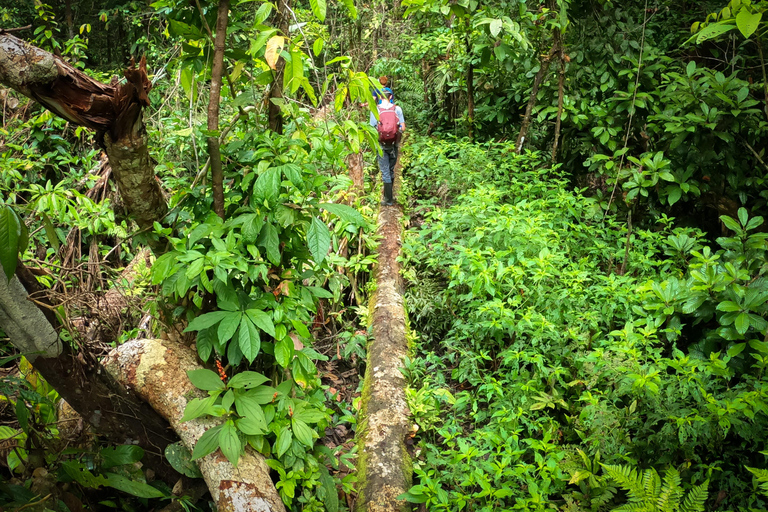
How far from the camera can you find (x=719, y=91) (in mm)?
4363

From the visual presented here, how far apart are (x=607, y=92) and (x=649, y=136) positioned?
0.87 meters

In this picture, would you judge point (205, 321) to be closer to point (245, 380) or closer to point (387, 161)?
point (245, 380)

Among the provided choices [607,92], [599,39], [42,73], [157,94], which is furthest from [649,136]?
[157,94]

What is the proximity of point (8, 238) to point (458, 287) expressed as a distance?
11.2ft

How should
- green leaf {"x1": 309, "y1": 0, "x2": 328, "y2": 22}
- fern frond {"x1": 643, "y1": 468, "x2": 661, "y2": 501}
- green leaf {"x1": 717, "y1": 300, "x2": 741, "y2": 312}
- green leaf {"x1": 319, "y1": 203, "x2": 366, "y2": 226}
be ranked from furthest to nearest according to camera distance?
1. green leaf {"x1": 717, "y1": 300, "x2": 741, "y2": 312}
2. fern frond {"x1": 643, "y1": 468, "x2": 661, "y2": 501}
3. green leaf {"x1": 319, "y1": 203, "x2": 366, "y2": 226}
4. green leaf {"x1": 309, "y1": 0, "x2": 328, "y2": 22}

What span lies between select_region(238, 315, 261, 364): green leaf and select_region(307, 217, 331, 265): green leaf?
45 cm

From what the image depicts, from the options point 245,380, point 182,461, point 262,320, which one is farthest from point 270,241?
point 182,461

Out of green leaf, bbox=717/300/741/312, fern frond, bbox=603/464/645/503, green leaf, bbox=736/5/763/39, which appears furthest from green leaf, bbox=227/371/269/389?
green leaf, bbox=736/5/763/39

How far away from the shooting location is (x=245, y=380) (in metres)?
2.28

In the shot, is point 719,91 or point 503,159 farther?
point 503,159

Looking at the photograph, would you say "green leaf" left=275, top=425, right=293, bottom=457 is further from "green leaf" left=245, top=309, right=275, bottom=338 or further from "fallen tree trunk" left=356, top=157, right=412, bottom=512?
"fallen tree trunk" left=356, top=157, right=412, bottom=512

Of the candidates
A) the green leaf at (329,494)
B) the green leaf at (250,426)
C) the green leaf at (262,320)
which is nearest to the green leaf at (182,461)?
the green leaf at (250,426)

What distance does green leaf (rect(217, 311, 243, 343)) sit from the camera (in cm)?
209

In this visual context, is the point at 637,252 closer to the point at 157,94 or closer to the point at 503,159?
the point at 503,159
